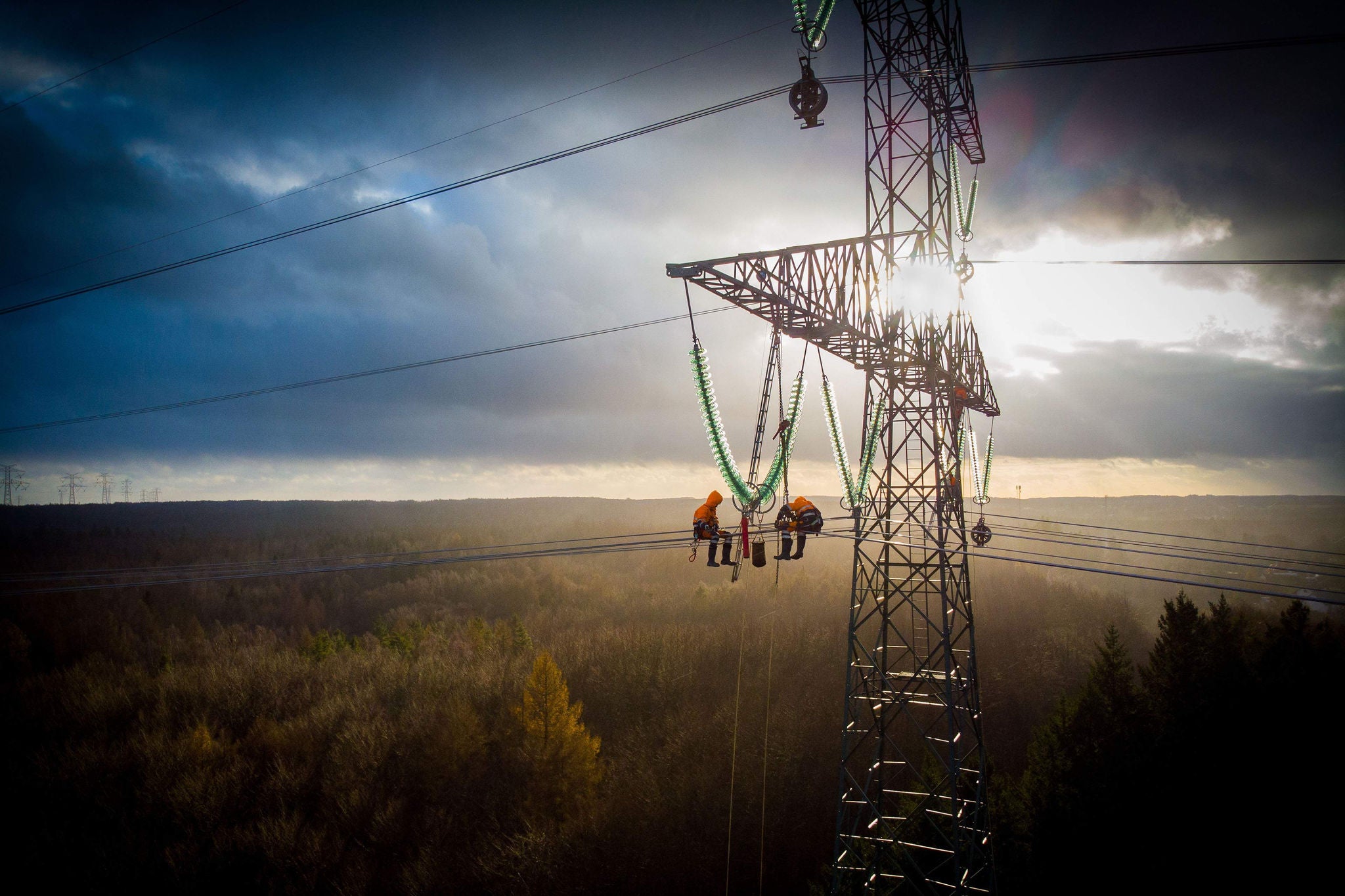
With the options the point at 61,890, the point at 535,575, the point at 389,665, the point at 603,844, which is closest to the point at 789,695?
the point at 603,844

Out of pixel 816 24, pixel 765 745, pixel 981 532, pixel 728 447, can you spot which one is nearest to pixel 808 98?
pixel 816 24

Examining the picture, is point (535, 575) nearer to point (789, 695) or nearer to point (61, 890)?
point (789, 695)

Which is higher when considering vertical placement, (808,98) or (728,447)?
(808,98)

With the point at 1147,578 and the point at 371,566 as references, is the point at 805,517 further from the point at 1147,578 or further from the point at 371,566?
the point at 371,566

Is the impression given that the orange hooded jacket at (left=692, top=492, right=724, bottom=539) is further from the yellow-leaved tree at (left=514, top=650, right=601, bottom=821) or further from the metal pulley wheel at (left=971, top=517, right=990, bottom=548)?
the yellow-leaved tree at (left=514, top=650, right=601, bottom=821)

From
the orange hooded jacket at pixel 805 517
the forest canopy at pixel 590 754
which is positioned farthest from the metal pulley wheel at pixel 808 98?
the forest canopy at pixel 590 754

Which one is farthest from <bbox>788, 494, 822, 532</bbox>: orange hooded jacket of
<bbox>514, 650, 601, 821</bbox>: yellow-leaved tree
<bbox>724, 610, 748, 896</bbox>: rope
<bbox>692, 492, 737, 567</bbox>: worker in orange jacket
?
<bbox>514, 650, 601, 821</bbox>: yellow-leaved tree

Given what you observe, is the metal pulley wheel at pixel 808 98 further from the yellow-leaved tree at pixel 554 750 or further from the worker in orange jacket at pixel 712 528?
the yellow-leaved tree at pixel 554 750
